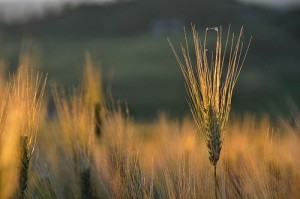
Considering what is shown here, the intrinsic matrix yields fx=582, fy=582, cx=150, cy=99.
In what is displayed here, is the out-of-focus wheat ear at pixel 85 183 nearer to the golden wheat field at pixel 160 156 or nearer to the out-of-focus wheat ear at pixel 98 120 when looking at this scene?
the golden wheat field at pixel 160 156

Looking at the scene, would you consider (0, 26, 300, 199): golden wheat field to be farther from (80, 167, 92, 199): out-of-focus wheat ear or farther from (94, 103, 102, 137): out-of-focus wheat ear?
(94, 103, 102, 137): out-of-focus wheat ear

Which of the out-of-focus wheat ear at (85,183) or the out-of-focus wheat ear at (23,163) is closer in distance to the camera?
the out-of-focus wheat ear at (23,163)

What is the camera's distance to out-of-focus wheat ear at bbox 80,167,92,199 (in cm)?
245

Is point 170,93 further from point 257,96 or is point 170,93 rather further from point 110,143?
Result: point 110,143

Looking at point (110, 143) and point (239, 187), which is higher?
point (110, 143)

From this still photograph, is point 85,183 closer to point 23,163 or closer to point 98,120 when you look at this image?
point 23,163

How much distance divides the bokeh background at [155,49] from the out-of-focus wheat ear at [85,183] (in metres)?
8.75

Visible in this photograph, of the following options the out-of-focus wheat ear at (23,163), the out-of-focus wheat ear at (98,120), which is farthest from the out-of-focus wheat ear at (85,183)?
the out-of-focus wheat ear at (98,120)

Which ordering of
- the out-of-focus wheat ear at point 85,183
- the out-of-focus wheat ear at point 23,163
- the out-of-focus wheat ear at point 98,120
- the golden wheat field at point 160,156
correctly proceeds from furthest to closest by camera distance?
the out-of-focus wheat ear at point 98,120 → the out-of-focus wheat ear at point 85,183 → the out-of-focus wheat ear at point 23,163 → the golden wheat field at point 160,156

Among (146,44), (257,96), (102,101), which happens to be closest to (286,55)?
(146,44)

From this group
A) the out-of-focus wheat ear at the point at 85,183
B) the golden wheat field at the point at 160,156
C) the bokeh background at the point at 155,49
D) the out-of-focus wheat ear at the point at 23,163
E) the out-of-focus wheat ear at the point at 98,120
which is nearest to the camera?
the golden wheat field at the point at 160,156

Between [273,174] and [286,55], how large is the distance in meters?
35.4

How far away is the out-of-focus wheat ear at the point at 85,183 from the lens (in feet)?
8.03

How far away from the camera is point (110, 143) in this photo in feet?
7.72
